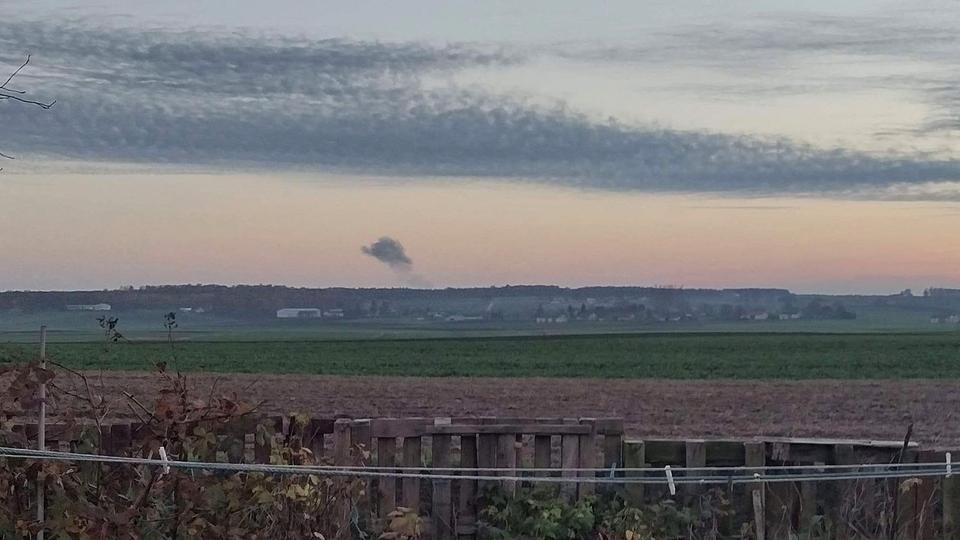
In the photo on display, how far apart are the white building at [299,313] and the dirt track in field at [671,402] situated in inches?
5415

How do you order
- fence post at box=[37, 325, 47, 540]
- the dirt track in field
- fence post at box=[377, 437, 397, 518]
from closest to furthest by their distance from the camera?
fence post at box=[37, 325, 47, 540] < fence post at box=[377, 437, 397, 518] < the dirt track in field

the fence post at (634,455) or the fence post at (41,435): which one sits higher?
the fence post at (41,435)

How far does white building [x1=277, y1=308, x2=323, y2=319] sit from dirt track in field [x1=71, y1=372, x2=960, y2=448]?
5415 inches

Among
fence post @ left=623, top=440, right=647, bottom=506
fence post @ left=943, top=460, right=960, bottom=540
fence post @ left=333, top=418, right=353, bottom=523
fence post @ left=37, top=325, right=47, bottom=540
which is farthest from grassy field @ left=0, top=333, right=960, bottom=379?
fence post @ left=37, top=325, right=47, bottom=540

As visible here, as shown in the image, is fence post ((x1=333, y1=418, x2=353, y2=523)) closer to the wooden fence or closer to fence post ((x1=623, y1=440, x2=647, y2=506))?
the wooden fence

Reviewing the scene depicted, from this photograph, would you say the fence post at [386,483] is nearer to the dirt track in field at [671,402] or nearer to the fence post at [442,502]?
the fence post at [442,502]

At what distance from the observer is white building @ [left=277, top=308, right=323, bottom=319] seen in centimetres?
18188

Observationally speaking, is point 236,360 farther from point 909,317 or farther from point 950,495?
point 909,317

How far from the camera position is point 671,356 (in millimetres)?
75938

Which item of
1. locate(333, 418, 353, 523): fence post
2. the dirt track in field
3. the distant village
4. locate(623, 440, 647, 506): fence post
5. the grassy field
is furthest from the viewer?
the distant village

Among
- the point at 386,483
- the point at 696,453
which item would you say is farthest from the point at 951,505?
the point at 386,483

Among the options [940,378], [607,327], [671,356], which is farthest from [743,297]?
[940,378]

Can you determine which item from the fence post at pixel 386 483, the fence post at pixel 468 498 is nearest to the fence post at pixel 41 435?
the fence post at pixel 386 483

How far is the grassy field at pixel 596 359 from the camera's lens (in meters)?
56.7
